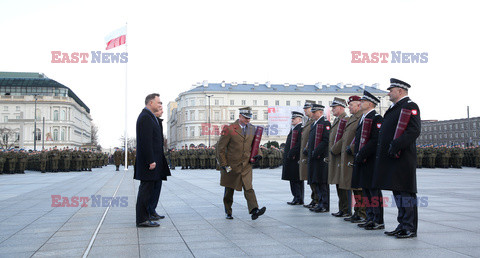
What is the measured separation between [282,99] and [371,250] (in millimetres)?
107409

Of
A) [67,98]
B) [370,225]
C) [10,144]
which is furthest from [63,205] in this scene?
[67,98]

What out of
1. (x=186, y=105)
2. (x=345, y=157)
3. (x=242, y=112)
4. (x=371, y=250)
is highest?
(x=186, y=105)

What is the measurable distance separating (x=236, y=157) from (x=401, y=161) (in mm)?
2899

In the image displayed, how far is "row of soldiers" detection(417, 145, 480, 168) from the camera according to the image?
33.4 m

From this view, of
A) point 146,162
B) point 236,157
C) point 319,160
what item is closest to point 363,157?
point 319,160

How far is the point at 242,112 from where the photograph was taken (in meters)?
8.54

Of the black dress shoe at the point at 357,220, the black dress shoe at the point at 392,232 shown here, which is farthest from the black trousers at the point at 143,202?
the black dress shoe at the point at 392,232

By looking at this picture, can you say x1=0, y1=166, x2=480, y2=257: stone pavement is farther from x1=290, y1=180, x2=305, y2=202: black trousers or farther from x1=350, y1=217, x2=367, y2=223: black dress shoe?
x1=290, y1=180, x2=305, y2=202: black trousers

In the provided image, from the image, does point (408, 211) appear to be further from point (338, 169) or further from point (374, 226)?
point (338, 169)

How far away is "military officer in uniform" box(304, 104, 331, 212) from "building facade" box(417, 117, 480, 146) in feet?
391

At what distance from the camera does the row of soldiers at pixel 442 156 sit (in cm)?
3341

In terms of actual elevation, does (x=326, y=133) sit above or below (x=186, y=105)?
below

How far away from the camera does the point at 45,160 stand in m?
32.7

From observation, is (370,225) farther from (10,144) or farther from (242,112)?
(10,144)
